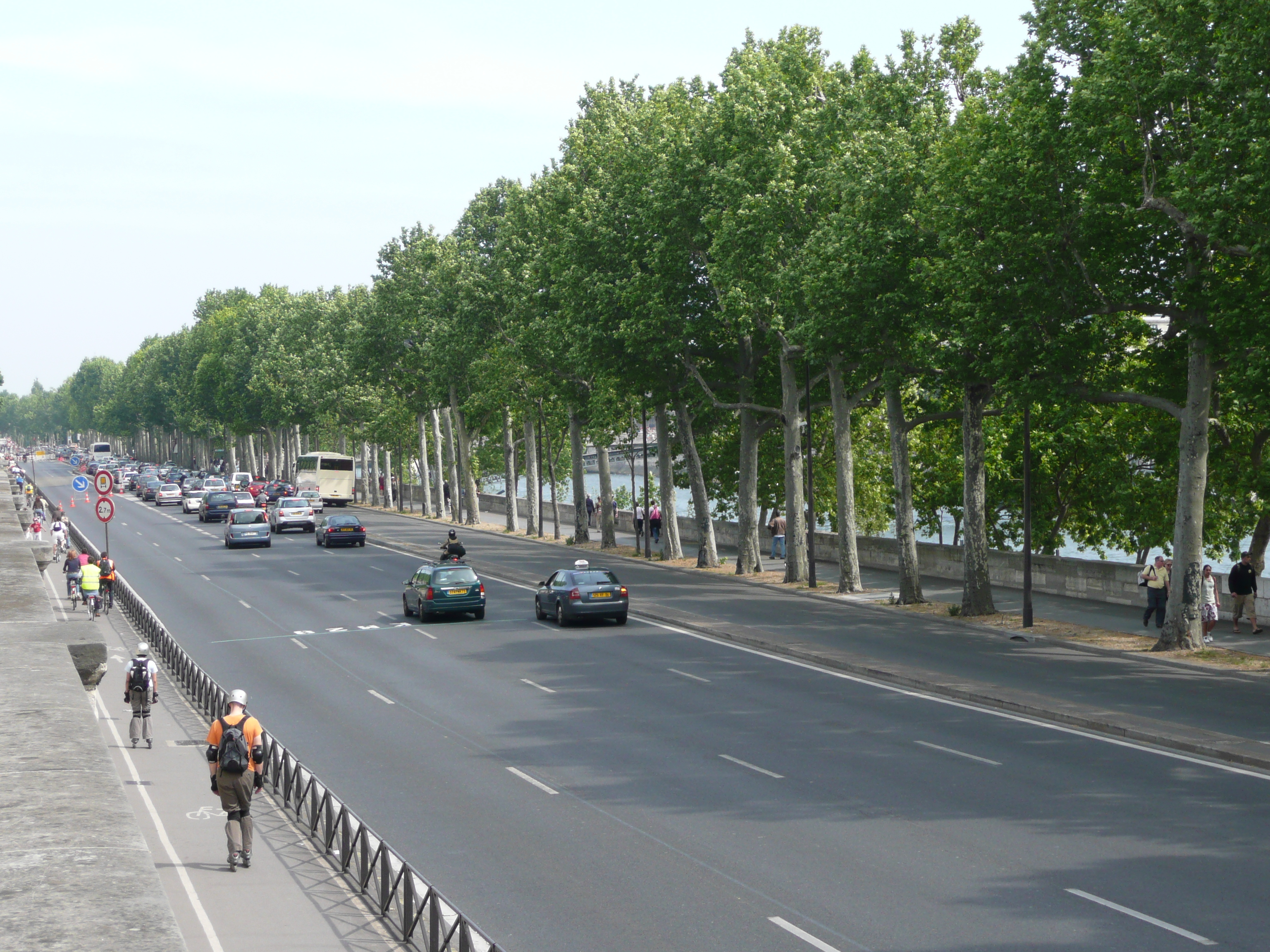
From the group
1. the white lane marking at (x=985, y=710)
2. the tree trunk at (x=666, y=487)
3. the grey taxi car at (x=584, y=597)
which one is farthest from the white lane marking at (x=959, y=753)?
the tree trunk at (x=666, y=487)

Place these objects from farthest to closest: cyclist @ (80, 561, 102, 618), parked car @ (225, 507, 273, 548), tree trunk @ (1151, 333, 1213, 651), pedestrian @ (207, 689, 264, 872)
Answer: parked car @ (225, 507, 273, 548) → cyclist @ (80, 561, 102, 618) → tree trunk @ (1151, 333, 1213, 651) → pedestrian @ (207, 689, 264, 872)

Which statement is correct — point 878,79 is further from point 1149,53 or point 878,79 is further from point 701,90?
point 701,90

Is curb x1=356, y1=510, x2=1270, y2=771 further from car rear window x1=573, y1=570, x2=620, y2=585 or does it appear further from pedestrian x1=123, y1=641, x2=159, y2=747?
pedestrian x1=123, y1=641, x2=159, y2=747

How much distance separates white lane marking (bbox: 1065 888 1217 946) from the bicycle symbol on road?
9.73 metres

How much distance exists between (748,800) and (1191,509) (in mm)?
14687

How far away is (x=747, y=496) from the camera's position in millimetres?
Result: 44250

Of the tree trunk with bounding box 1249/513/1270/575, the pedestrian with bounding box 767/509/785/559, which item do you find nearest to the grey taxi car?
the tree trunk with bounding box 1249/513/1270/575

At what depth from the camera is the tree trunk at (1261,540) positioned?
3353cm

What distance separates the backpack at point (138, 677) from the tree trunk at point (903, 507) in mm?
20667

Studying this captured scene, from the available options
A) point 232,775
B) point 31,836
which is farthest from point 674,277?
point 31,836

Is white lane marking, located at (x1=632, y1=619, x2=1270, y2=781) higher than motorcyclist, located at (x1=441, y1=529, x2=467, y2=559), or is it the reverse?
motorcyclist, located at (x1=441, y1=529, x2=467, y2=559)

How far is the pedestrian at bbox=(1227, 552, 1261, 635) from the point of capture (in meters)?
28.7

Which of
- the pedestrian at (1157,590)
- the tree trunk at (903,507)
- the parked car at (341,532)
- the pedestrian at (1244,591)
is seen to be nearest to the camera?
the pedestrian at (1244,591)

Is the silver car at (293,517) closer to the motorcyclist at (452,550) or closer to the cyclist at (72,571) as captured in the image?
the motorcyclist at (452,550)
